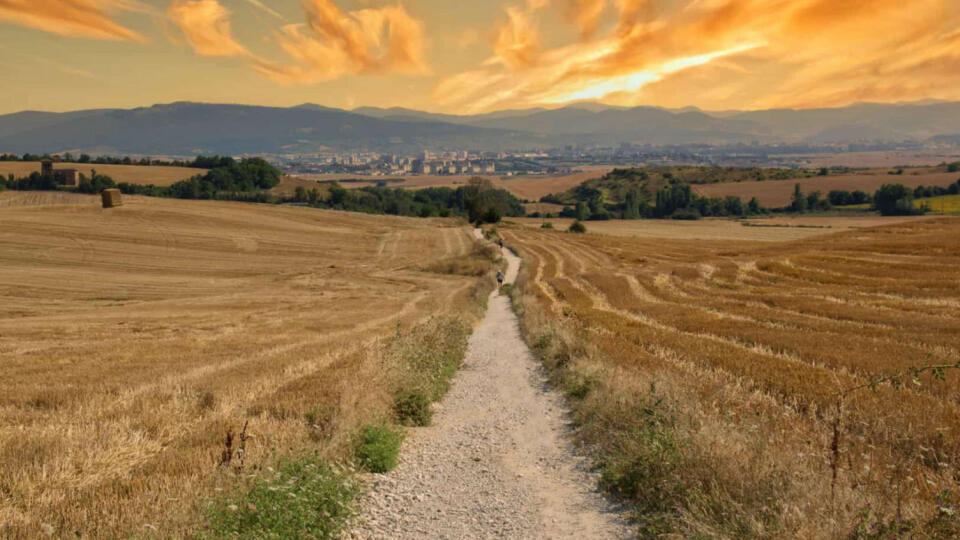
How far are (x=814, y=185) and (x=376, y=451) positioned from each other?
176m

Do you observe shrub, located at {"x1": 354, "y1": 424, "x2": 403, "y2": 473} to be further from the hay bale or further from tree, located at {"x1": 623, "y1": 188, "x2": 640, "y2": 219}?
tree, located at {"x1": 623, "y1": 188, "x2": 640, "y2": 219}

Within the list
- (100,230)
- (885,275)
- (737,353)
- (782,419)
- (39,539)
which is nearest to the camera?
(39,539)

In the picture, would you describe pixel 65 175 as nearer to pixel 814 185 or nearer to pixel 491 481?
pixel 491 481

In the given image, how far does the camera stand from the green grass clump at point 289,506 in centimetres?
644

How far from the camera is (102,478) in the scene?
25.8 feet

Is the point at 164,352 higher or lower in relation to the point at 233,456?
lower

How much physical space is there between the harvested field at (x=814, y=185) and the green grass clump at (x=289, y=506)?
164836 mm

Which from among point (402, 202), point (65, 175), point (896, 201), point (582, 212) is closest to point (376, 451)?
point (65, 175)

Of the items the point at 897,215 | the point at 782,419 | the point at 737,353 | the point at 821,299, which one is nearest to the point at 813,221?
the point at 897,215

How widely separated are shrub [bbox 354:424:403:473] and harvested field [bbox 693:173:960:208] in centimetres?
16259

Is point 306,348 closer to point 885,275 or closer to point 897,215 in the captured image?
point 885,275

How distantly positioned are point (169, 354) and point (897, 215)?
14034cm

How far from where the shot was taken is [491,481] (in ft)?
31.3

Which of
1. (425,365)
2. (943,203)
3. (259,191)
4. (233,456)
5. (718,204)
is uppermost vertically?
(259,191)
